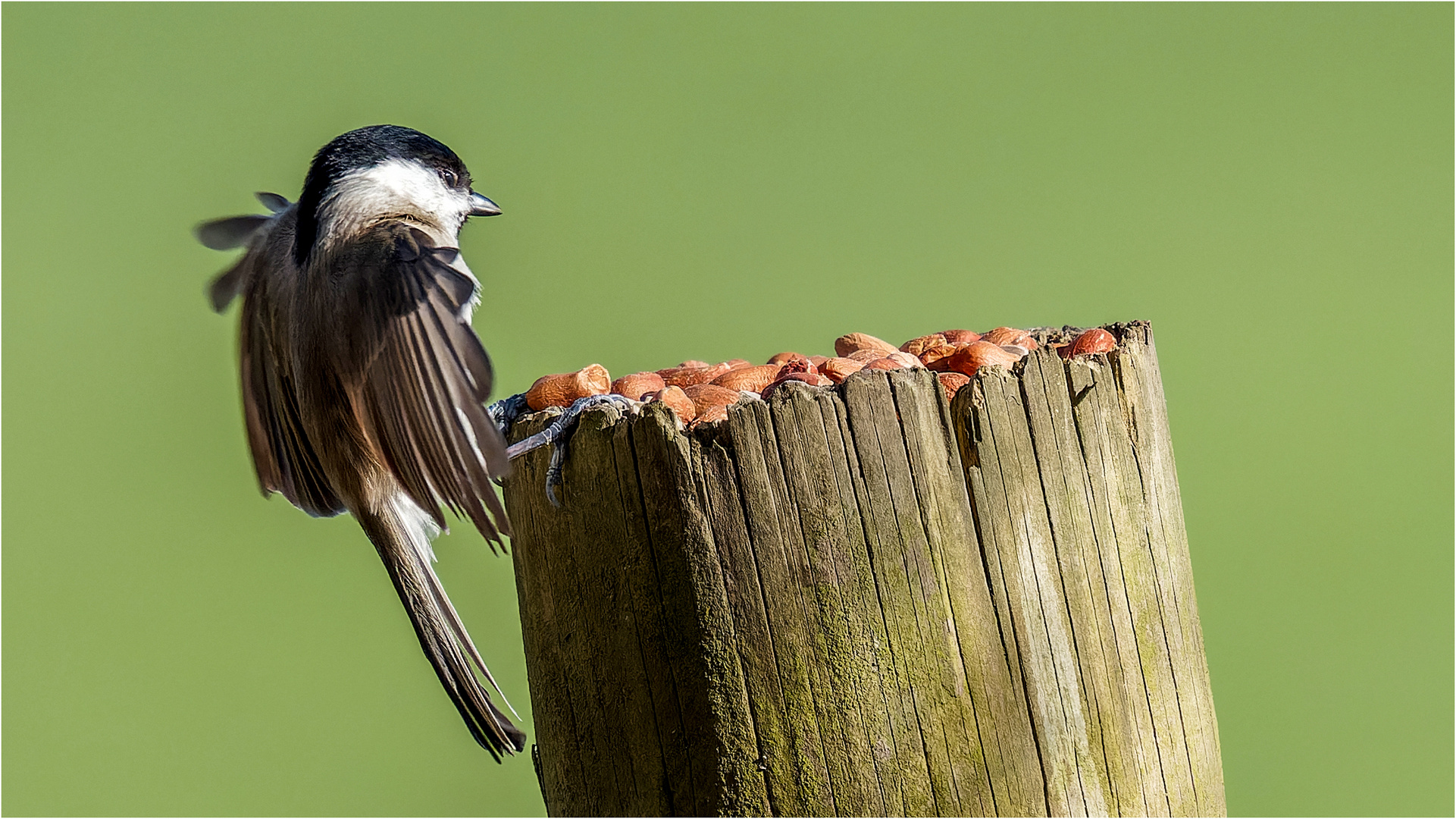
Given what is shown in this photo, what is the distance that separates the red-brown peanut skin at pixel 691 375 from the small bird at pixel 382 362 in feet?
1.10

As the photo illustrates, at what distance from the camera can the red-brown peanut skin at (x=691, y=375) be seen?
5.64 ft

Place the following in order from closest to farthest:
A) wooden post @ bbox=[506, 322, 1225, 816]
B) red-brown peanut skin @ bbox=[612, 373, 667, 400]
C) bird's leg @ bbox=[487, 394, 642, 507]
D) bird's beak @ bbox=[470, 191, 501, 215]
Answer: wooden post @ bbox=[506, 322, 1225, 816] < bird's leg @ bbox=[487, 394, 642, 507] < red-brown peanut skin @ bbox=[612, 373, 667, 400] < bird's beak @ bbox=[470, 191, 501, 215]

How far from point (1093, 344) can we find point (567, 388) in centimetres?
74

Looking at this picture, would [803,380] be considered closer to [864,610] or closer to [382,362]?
[864,610]

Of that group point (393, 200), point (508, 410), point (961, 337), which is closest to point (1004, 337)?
point (961, 337)

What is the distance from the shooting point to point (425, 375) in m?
1.57

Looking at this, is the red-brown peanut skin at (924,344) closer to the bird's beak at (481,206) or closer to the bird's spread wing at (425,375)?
the bird's spread wing at (425,375)

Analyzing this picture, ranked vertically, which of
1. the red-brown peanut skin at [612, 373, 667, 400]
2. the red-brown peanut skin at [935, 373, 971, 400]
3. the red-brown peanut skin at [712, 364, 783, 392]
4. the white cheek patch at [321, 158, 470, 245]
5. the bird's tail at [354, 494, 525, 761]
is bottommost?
the bird's tail at [354, 494, 525, 761]

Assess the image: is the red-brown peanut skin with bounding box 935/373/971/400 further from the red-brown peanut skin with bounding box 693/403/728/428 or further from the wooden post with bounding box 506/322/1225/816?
the red-brown peanut skin with bounding box 693/403/728/428

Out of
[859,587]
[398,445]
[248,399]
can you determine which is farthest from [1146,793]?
[248,399]

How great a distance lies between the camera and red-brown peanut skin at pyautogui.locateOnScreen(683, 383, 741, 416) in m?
1.45

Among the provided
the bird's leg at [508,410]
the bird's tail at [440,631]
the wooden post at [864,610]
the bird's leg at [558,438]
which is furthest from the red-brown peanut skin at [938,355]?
the bird's tail at [440,631]

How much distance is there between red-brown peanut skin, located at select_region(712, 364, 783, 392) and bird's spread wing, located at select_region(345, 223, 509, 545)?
359mm

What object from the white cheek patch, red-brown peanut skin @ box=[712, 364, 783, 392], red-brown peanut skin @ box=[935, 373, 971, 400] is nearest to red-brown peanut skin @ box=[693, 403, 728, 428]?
red-brown peanut skin @ box=[712, 364, 783, 392]
